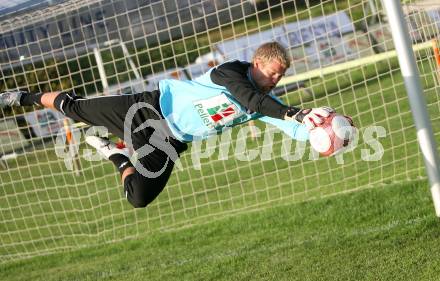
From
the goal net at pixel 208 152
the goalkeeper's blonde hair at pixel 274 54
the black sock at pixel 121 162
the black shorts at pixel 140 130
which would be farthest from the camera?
Result: the goal net at pixel 208 152

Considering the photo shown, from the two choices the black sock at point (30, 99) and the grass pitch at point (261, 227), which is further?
the black sock at point (30, 99)

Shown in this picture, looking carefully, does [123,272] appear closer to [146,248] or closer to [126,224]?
[146,248]

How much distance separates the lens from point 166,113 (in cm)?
562

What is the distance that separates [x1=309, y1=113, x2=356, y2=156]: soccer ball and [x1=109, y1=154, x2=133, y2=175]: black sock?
1.81 meters

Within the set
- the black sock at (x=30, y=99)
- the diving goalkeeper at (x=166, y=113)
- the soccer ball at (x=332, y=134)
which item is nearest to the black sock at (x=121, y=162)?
the diving goalkeeper at (x=166, y=113)

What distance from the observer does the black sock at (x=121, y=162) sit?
5.89 m

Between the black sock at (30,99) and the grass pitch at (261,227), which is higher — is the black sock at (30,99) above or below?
above

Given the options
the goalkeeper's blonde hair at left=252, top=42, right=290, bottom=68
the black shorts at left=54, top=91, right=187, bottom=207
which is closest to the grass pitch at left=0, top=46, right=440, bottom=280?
the black shorts at left=54, top=91, right=187, bottom=207

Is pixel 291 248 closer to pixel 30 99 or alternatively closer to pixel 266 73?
pixel 266 73

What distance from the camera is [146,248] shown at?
7.32m

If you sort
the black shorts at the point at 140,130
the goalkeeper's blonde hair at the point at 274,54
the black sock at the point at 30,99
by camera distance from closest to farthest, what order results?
the goalkeeper's blonde hair at the point at 274,54, the black shorts at the point at 140,130, the black sock at the point at 30,99

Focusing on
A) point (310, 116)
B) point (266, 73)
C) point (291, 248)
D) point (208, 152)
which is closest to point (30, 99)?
point (266, 73)

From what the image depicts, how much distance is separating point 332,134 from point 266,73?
74cm

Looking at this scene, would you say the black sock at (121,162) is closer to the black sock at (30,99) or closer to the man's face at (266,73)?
the black sock at (30,99)
